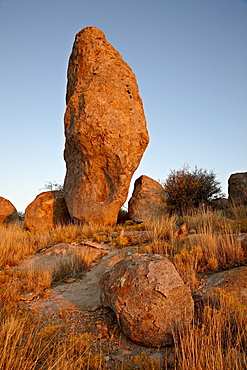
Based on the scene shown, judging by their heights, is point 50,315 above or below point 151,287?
below

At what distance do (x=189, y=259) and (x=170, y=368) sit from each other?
2.38 metres

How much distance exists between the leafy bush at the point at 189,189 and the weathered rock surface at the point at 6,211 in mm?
7511

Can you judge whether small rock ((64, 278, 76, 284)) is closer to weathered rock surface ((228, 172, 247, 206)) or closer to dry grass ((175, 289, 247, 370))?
dry grass ((175, 289, 247, 370))

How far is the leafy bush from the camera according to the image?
408 inches

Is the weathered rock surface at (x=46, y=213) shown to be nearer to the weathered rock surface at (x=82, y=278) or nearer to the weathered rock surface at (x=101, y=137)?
the weathered rock surface at (x=101, y=137)

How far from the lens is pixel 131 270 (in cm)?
329

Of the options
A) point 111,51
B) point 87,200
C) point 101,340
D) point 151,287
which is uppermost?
point 111,51

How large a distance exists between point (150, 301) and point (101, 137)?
6885mm

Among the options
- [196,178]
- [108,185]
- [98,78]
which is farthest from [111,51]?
[196,178]

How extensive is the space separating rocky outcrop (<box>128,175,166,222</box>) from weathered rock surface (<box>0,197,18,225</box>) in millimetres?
6242

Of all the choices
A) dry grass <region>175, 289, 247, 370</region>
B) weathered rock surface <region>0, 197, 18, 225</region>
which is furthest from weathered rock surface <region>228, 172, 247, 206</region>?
weathered rock surface <region>0, 197, 18, 225</region>

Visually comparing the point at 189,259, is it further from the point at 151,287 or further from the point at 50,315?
the point at 50,315

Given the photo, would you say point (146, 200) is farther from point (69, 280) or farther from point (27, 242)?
point (69, 280)

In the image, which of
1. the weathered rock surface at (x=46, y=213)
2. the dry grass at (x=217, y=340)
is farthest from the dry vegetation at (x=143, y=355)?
the weathered rock surface at (x=46, y=213)
